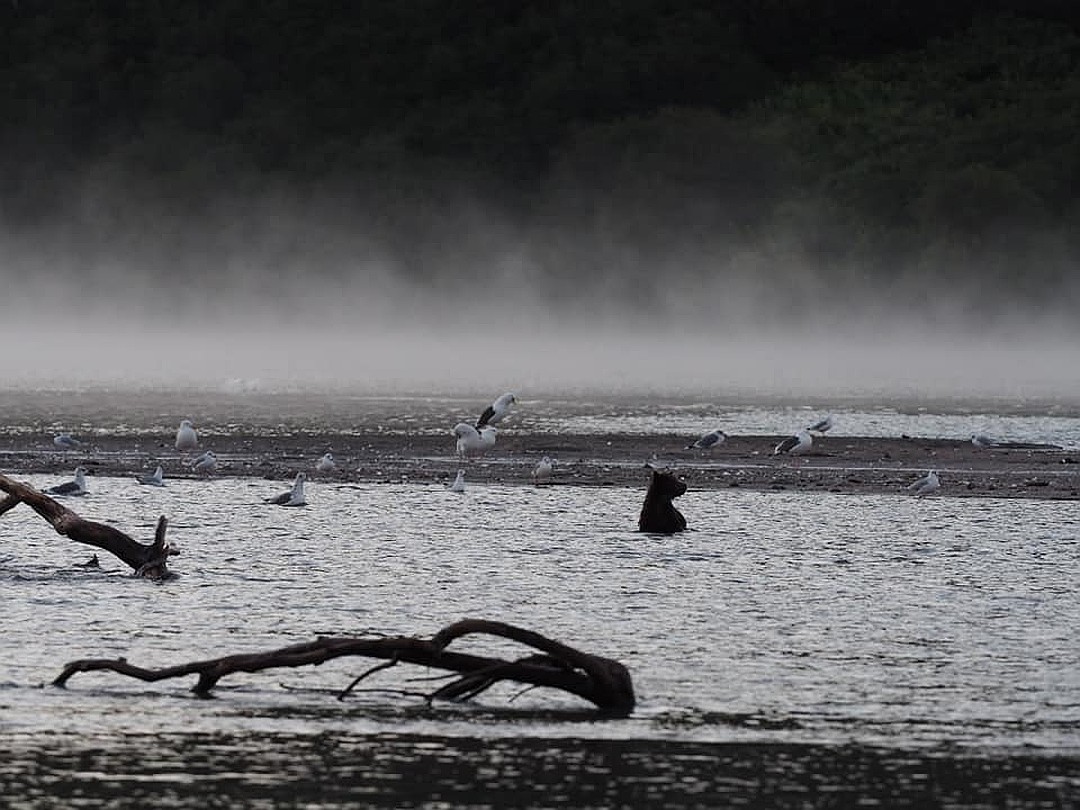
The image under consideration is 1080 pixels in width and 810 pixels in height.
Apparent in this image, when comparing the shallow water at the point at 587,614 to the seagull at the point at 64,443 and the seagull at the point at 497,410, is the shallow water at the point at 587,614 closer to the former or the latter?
the seagull at the point at 497,410

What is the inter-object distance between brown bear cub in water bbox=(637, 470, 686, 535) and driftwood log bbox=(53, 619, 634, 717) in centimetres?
885

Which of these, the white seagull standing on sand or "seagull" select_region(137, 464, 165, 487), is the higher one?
the white seagull standing on sand

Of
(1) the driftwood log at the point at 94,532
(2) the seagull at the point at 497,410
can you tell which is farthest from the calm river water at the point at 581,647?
(2) the seagull at the point at 497,410

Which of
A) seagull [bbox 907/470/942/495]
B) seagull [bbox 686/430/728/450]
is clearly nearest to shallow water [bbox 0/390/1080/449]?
seagull [bbox 686/430/728/450]

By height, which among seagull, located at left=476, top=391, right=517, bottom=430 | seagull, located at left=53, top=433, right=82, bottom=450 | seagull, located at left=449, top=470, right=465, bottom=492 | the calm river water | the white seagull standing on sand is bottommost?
the calm river water

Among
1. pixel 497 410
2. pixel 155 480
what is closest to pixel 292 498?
pixel 155 480

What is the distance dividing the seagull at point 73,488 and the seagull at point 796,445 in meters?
10.4

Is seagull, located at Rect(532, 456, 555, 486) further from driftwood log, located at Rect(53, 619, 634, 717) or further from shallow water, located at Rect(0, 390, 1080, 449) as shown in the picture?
driftwood log, located at Rect(53, 619, 634, 717)

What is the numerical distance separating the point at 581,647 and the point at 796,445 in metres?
16.8

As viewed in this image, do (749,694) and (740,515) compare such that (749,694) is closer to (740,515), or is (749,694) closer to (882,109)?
(740,515)

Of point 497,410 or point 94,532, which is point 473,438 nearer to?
point 497,410

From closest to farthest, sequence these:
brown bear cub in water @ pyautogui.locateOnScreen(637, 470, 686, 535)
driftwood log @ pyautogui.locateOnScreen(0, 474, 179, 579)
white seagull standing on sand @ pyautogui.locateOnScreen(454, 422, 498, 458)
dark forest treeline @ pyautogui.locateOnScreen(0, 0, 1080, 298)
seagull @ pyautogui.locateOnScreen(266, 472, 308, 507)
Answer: driftwood log @ pyautogui.locateOnScreen(0, 474, 179, 579), brown bear cub in water @ pyautogui.locateOnScreen(637, 470, 686, 535), seagull @ pyautogui.locateOnScreen(266, 472, 308, 507), white seagull standing on sand @ pyautogui.locateOnScreen(454, 422, 498, 458), dark forest treeline @ pyautogui.locateOnScreen(0, 0, 1080, 298)

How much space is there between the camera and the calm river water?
38.7ft

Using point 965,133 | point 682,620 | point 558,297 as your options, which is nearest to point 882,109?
point 965,133
